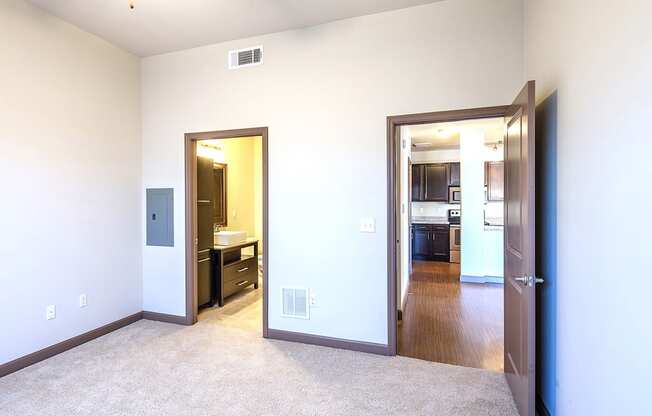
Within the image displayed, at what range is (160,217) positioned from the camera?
12.8 feet

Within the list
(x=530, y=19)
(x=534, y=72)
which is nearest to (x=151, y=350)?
(x=534, y=72)

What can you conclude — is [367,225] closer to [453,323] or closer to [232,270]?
[453,323]

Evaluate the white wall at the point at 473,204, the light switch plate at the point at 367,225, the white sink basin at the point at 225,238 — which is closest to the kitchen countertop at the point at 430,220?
the white wall at the point at 473,204

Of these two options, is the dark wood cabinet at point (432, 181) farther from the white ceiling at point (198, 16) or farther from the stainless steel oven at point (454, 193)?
the white ceiling at point (198, 16)

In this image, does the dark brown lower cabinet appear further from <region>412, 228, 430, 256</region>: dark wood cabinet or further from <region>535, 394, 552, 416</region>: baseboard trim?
<region>535, 394, 552, 416</region>: baseboard trim

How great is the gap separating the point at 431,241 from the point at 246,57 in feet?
19.4

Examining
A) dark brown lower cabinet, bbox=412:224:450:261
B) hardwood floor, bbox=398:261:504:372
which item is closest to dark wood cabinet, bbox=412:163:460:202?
dark brown lower cabinet, bbox=412:224:450:261

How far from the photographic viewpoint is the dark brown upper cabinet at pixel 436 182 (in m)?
8.18

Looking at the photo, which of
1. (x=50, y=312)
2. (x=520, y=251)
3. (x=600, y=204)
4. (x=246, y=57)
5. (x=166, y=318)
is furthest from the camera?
(x=166, y=318)

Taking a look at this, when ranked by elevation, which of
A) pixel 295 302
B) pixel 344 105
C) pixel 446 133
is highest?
pixel 446 133

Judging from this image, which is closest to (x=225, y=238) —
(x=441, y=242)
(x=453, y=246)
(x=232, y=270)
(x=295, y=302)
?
(x=232, y=270)

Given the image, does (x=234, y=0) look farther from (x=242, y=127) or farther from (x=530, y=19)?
(x=530, y=19)

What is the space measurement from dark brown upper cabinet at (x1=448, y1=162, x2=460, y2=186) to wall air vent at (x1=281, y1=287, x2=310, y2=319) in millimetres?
5927

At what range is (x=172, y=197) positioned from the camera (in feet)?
12.6
